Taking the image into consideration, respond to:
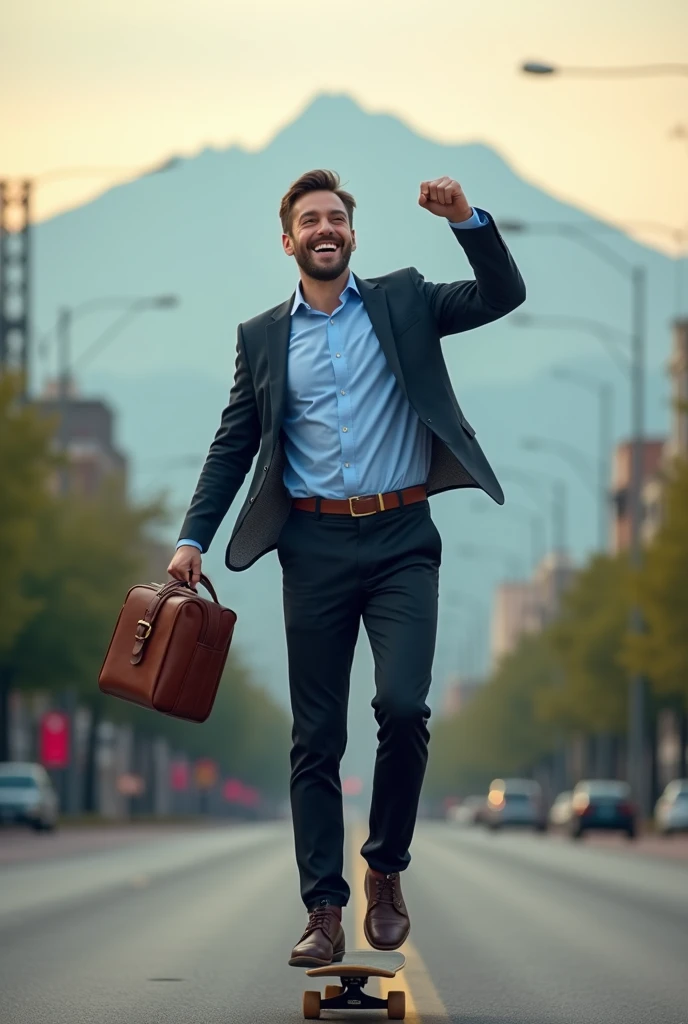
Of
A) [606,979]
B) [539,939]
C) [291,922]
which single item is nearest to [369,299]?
[606,979]

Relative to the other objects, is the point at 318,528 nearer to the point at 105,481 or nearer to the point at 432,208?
the point at 432,208

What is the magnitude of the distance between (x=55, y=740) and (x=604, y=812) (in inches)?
626

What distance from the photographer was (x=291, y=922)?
1595 cm

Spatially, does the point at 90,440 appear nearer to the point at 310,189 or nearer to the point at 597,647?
the point at 597,647

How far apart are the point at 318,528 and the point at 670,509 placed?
42741 millimetres

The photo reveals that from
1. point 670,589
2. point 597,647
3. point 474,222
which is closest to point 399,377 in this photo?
point 474,222

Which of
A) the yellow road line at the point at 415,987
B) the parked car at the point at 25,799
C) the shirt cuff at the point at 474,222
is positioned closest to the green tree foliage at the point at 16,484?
the parked car at the point at 25,799

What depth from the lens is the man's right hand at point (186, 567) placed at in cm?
810

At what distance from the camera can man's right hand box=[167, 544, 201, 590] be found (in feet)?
26.6

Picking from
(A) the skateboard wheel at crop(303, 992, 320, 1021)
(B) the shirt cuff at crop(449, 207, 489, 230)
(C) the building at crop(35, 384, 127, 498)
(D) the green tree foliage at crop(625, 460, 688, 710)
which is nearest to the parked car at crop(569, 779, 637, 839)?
(D) the green tree foliage at crop(625, 460, 688, 710)

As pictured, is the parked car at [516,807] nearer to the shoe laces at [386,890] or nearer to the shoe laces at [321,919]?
the shoe laces at [386,890]

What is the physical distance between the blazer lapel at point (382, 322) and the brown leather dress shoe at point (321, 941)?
1802 mm

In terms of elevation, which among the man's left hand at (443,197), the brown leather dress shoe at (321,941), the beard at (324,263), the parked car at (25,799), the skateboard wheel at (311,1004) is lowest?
the parked car at (25,799)

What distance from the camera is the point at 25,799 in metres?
46.6
